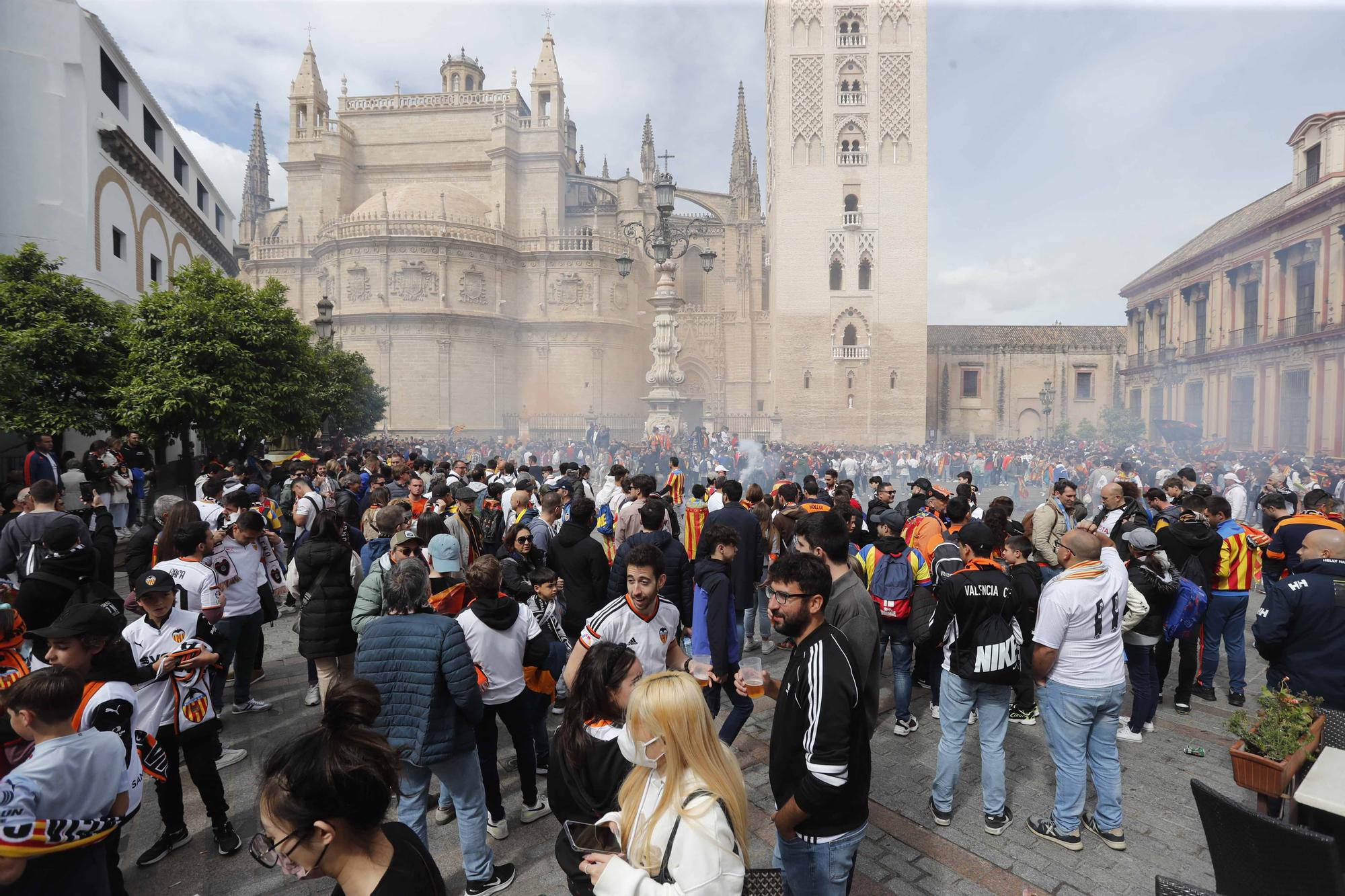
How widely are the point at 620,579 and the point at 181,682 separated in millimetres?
2383

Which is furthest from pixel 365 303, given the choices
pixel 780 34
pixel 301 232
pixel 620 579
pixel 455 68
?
pixel 620 579

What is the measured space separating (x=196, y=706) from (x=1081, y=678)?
4.64m

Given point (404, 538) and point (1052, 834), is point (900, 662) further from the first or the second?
point (404, 538)

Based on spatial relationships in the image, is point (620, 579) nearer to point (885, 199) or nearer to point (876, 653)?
point (876, 653)

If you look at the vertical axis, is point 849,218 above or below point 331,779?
above

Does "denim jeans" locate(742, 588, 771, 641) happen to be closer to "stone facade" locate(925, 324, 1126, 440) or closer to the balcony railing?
the balcony railing

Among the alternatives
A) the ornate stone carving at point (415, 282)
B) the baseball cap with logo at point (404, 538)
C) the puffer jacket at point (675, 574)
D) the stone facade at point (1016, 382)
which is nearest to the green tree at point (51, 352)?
the baseball cap with logo at point (404, 538)

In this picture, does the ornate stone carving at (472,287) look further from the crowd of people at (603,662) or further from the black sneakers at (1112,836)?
the black sneakers at (1112,836)

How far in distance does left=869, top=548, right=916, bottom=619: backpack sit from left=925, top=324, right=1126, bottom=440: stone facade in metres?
38.8

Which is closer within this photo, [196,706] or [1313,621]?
[196,706]

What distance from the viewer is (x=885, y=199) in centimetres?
3519

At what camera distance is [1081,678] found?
3.68 m

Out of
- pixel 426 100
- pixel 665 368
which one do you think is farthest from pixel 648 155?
pixel 665 368

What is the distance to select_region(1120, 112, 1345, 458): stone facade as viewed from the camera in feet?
68.4
